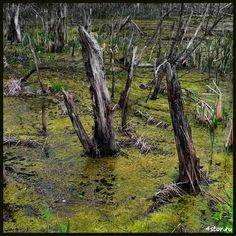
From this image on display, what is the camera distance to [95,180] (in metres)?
3.68

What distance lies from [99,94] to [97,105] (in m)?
0.11

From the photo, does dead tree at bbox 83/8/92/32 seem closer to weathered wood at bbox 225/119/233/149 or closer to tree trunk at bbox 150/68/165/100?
tree trunk at bbox 150/68/165/100

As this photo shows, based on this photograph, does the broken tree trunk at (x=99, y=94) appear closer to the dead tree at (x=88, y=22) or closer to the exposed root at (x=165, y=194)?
the exposed root at (x=165, y=194)

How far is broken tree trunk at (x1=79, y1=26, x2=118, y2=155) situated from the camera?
12.7 feet

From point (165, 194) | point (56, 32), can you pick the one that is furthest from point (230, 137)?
point (56, 32)

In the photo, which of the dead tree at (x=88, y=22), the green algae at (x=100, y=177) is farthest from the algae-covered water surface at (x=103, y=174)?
the dead tree at (x=88, y=22)

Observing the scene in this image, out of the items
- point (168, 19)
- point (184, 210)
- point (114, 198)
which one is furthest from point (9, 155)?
point (168, 19)

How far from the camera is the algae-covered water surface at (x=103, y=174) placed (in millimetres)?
3066

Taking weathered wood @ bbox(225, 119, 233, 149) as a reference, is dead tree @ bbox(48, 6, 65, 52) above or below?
above

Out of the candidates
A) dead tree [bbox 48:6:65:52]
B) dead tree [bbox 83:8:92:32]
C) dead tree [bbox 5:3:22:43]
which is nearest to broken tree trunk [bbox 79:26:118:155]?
dead tree [bbox 83:8:92:32]

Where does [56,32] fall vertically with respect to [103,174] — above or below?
above

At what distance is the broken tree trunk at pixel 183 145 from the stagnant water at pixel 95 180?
0.14m

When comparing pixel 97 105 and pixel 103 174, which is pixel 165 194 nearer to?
pixel 103 174

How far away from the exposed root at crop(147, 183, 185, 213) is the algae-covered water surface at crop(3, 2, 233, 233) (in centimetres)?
3
